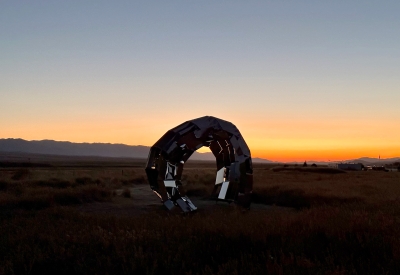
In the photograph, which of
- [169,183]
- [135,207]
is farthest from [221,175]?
[135,207]

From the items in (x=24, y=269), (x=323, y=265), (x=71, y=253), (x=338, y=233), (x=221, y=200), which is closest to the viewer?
(x=323, y=265)

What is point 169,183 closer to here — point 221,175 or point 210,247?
point 221,175

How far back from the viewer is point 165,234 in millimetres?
7602

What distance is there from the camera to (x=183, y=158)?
1678 centimetres

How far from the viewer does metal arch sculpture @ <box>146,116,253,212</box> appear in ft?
46.6

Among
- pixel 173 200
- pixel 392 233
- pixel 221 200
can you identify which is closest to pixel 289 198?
pixel 221 200

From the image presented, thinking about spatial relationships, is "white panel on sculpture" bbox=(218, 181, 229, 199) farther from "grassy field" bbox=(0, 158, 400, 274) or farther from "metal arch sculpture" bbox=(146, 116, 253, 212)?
"grassy field" bbox=(0, 158, 400, 274)

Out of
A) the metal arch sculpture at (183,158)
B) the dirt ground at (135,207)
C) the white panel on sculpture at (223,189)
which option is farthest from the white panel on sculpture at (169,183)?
the white panel on sculpture at (223,189)

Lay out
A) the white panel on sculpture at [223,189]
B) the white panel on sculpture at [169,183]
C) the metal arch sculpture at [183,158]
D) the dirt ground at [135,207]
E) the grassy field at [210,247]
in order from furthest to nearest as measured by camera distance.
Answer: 1. the white panel on sculpture at [223,189]
2. the white panel on sculpture at [169,183]
3. the dirt ground at [135,207]
4. the metal arch sculpture at [183,158]
5. the grassy field at [210,247]

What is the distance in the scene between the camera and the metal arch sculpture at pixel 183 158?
1422 centimetres

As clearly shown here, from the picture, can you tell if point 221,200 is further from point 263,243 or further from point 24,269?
point 24,269

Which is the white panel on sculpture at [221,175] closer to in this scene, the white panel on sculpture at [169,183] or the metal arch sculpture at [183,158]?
the metal arch sculpture at [183,158]

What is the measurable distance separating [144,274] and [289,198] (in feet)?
42.6

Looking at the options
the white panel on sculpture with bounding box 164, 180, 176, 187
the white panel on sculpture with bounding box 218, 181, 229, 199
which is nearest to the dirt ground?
the white panel on sculpture with bounding box 218, 181, 229, 199
